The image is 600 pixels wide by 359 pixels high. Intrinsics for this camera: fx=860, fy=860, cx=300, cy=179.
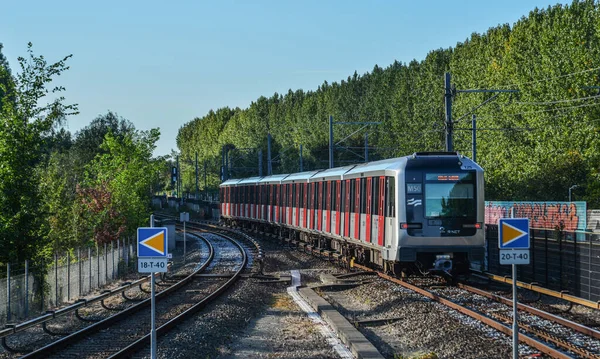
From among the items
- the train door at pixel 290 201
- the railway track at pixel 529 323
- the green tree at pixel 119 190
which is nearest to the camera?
the railway track at pixel 529 323

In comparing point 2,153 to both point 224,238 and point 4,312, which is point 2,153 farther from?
point 224,238

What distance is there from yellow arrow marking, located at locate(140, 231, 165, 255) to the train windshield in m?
10.3

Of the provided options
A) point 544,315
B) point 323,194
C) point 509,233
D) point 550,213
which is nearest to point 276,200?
point 323,194

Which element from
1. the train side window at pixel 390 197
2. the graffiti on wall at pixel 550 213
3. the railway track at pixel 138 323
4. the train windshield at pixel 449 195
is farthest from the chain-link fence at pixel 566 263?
the graffiti on wall at pixel 550 213

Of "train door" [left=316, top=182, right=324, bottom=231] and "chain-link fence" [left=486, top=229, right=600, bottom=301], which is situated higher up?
"train door" [left=316, top=182, right=324, bottom=231]

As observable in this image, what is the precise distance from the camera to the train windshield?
813 inches

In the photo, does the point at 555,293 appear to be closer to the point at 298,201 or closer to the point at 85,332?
the point at 85,332

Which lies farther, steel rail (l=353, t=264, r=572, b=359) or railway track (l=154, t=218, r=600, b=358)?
railway track (l=154, t=218, r=600, b=358)

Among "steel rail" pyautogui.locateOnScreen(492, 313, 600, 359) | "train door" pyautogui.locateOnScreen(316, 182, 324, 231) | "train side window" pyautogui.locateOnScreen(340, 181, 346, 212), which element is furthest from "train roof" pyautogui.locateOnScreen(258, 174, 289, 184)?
"steel rail" pyautogui.locateOnScreen(492, 313, 600, 359)

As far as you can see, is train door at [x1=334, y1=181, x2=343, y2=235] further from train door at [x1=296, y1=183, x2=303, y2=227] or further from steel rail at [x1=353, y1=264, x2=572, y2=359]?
train door at [x1=296, y1=183, x2=303, y2=227]

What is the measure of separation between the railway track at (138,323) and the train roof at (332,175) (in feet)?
15.6

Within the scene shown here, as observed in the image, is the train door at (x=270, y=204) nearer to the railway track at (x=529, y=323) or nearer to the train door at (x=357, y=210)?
the train door at (x=357, y=210)

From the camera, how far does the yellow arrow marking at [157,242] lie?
1155cm

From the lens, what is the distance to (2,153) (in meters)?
25.7
